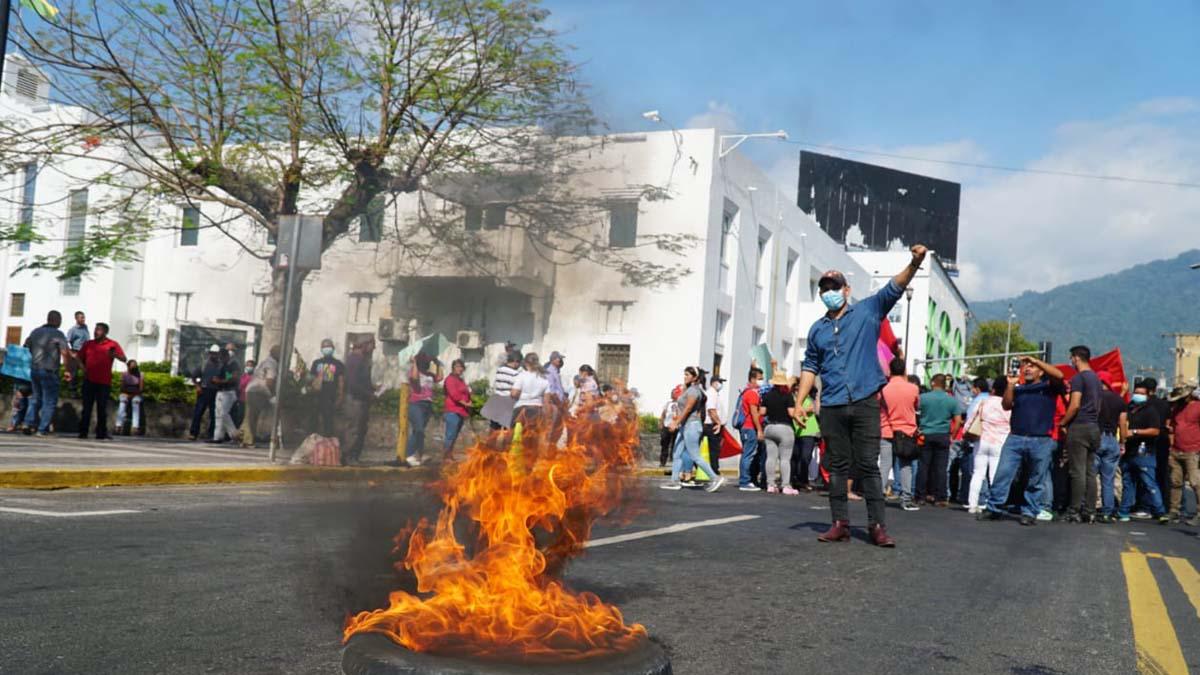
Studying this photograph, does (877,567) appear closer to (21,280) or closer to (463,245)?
(463,245)

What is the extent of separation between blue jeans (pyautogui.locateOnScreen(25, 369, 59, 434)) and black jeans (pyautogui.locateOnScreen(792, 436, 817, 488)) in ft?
35.5

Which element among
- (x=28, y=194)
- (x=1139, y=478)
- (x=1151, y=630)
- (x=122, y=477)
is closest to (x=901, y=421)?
(x=1139, y=478)

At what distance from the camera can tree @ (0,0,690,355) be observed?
3477 mm

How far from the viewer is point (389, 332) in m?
3.05

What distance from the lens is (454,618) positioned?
126 inches

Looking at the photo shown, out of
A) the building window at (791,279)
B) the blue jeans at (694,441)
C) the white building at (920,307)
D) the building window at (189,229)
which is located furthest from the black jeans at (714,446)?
the white building at (920,307)

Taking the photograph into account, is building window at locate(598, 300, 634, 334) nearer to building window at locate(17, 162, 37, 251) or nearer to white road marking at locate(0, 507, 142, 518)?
white road marking at locate(0, 507, 142, 518)

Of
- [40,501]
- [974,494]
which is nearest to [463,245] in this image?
[40,501]

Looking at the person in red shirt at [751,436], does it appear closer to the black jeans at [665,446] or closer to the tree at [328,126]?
the black jeans at [665,446]

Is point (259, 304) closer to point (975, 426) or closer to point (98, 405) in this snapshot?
point (975, 426)

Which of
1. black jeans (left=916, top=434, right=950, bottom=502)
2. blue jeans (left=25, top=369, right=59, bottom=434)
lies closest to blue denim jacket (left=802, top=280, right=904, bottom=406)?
black jeans (left=916, top=434, right=950, bottom=502)

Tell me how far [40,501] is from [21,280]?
2839 centimetres

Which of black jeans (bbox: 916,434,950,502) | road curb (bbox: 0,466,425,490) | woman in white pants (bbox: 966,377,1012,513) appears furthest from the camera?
black jeans (bbox: 916,434,950,502)

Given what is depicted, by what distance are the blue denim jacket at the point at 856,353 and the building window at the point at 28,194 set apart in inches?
581
